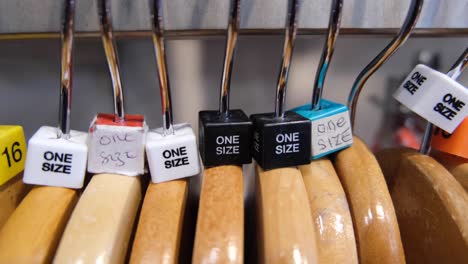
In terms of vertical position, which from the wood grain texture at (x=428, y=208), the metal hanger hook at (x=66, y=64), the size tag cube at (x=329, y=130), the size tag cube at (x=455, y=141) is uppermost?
the metal hanger hook at (x=66, y=64)

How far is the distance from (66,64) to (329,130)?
220 millimetres

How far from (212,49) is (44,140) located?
0.68 feet

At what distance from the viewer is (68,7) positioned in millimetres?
277

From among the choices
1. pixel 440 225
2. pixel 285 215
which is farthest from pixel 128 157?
pixel 440 225

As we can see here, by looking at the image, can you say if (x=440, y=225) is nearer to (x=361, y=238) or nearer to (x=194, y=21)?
(x=361, y=238)

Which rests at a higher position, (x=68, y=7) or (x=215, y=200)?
(x=68, y=7)

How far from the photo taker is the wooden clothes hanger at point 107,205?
25cm

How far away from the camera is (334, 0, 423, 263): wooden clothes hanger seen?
0.95 feet

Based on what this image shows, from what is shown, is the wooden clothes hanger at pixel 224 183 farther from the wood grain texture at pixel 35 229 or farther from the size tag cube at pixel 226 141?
the wood grain texture at pixel 35 229

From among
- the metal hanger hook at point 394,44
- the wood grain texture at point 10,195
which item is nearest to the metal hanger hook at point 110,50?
the wood grain texture at point 10,195

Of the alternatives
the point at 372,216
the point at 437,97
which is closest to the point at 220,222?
the point at 372,216

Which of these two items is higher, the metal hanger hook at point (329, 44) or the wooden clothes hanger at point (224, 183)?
the metal hanger hook at point (329, 44)

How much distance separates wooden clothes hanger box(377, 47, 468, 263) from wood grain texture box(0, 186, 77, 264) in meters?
0.29

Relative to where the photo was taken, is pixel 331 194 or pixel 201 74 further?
pixel 201 74
